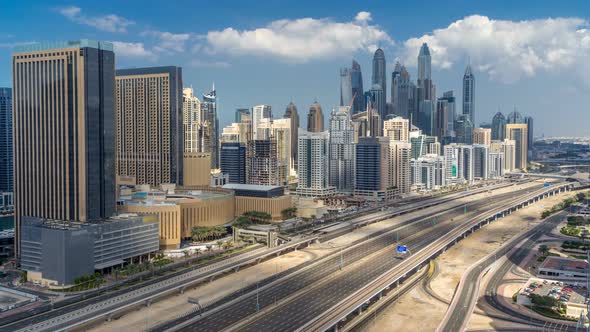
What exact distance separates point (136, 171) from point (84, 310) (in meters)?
96.2

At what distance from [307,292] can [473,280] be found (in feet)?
84.7

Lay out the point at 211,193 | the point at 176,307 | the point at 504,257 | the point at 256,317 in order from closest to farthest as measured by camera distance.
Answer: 1. the point at 256,317
2. the point at 176,307
3. the point at 504,257
4. the point at 211,193

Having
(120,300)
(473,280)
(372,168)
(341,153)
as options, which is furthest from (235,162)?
(120,300)

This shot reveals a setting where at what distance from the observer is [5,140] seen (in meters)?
153

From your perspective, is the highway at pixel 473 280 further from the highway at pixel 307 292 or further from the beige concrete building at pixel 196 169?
the beige concrete building at pixel 196 169

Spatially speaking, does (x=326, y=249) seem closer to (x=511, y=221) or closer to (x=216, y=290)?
(x=216, y=290)

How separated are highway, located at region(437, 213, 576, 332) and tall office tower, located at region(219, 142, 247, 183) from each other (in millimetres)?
98052

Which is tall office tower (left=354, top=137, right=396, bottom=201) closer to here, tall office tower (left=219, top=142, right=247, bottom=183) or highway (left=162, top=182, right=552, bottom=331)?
tall office tower (left=219, top=142, right=247, bottom=183)

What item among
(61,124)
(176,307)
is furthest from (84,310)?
(61,124)

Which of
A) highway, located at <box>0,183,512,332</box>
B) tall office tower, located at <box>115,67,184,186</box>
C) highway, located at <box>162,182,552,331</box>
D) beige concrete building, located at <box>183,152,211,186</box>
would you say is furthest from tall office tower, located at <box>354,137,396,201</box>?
highway, located at <box>0,183,512,332</box>

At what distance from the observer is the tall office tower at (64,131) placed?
90062mm

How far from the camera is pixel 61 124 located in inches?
3575

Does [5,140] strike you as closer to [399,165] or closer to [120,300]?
[120,300]

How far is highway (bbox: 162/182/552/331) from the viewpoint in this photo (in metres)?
63.1
